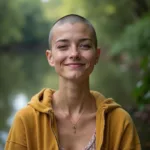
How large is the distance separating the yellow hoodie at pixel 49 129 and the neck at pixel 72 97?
0.07 metres

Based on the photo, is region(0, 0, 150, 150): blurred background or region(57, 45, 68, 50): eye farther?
region(0, 0, 150, 150): blurred background

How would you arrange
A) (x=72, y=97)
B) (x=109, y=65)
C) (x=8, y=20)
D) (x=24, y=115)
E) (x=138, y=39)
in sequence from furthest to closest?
(x=8, y=20) → (x=109, y=65) → (x=138, y=39) → (x=72, y=97) → (x=24, y=115)

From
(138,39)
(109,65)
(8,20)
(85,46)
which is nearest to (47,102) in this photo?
(85,46)

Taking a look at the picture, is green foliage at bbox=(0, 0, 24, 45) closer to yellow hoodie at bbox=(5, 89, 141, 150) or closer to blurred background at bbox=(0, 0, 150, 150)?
blurred background at bbox=(0, 0, 150, 150)

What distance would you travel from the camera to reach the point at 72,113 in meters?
2.06

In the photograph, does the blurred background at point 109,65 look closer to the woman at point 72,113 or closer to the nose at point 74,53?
the woman at point 72,113

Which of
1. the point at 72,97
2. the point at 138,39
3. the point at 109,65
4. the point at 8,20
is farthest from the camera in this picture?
the point at 8,20

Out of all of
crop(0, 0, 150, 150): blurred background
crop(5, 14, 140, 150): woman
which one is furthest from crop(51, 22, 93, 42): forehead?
crop(0, 0, 150, 150): blurred background

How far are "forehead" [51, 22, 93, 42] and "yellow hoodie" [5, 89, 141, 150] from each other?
1.18ft

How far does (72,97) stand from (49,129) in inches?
9.4

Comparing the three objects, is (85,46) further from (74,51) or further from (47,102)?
(47,102)

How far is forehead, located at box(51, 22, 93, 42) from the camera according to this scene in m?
1.93

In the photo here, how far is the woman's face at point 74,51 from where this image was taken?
192 centimetres

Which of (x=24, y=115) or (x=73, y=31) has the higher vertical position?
(x=73, y=31)
